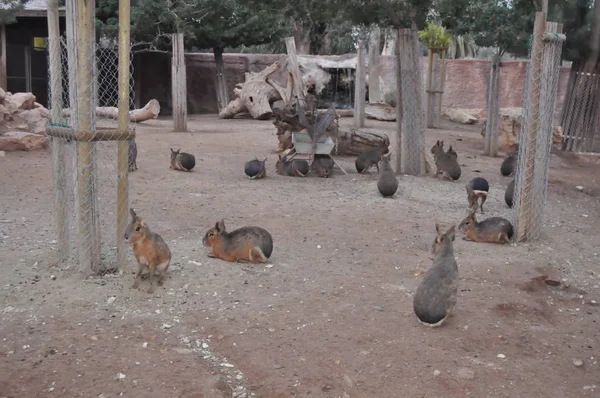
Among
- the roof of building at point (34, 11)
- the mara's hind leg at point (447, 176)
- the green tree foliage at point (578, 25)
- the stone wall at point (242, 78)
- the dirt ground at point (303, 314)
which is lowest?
the dirt ground at point (303, 314)

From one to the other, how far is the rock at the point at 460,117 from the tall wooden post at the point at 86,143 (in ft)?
66.5

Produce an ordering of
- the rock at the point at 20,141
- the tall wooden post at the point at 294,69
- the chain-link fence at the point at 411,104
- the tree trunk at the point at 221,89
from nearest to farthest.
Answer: the chain-link fence at the point at 411,104 → the rock at the point at 20,141 → the tall wooden post at the point at 294,69 → the tree trunk at the point at 221,89

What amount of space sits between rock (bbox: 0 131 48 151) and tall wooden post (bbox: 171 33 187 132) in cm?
508

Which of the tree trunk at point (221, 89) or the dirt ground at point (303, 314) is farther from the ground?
the tree trunk at point (221, 89)

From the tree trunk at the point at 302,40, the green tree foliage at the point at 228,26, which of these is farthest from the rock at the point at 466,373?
the tree trunk at the point at 302,40

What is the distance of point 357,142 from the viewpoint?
1473 cm

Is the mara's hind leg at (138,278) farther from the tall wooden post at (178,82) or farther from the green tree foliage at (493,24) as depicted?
the green tree foliage at (493,24)

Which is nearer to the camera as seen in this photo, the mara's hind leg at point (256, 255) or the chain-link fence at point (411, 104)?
the mara's hind leg at point (256, 255)

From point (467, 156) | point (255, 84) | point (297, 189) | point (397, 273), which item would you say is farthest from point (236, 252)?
point (255, 84)

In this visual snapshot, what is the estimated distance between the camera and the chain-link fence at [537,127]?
25.1ft

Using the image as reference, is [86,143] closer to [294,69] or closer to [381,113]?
[294,69]

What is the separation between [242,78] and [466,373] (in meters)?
24.8

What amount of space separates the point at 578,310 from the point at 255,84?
60.1ft

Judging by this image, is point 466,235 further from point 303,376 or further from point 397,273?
point 303,376
